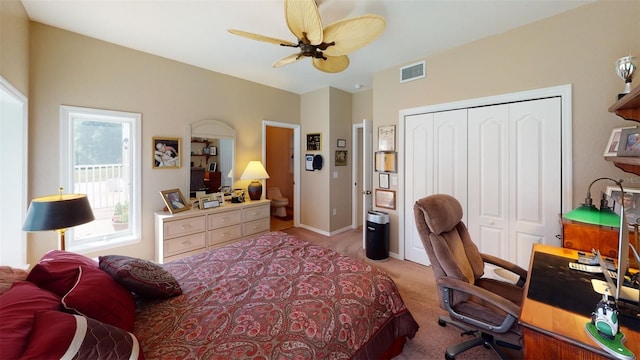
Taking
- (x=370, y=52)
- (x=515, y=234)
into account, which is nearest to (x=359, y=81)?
(x=370, y=52)

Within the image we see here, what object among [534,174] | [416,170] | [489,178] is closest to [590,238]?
[534,174]

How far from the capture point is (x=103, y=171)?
114 inches

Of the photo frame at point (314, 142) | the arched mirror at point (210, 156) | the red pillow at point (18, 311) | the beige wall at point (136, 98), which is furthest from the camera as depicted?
the photo frame at point (314, 142)

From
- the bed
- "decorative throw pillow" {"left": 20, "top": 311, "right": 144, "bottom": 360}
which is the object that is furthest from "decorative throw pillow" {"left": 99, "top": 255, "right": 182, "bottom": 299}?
"decorative throw pillow" {"left": 20, "top": 311, "right": 144, "bottom": 360}

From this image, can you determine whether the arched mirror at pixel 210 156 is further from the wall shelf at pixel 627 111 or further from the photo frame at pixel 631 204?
the photo frame at pixel 631 204

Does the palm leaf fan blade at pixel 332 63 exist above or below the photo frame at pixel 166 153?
above

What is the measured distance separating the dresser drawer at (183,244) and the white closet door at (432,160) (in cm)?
279

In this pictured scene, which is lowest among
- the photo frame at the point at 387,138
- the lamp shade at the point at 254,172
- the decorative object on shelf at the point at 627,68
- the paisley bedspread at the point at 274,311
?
the paisley bedspread at the point at 274,311

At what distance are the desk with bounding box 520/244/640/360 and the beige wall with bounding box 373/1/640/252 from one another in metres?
1.80

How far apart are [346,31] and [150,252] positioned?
3.42 metres

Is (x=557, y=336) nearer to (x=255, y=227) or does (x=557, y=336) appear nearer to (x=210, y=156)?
(x=255, y=227)

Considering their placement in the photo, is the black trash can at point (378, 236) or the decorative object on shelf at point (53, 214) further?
the black trash can at point (378, 236)

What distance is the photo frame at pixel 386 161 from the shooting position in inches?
135

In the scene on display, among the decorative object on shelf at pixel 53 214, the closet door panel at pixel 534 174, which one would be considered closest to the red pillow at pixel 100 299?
the decorative object on shelf at pixel 53 214
